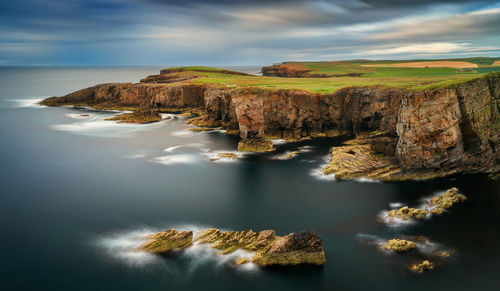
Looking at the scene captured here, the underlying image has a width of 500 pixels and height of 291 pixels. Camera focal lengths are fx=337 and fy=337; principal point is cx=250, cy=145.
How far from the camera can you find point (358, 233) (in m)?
31.9

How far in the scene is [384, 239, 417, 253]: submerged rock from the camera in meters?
28.6

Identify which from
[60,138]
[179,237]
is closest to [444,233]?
[179,237]

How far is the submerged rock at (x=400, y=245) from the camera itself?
28625mm

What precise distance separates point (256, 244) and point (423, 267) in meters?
13.2

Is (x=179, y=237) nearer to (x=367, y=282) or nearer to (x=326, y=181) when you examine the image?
(x=367, y=282)

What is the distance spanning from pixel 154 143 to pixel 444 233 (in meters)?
54.5

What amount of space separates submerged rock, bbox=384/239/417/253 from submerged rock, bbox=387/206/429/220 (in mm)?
5473

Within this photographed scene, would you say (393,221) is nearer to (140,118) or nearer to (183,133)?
(183,133)

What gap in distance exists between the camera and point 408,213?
34.7 metres

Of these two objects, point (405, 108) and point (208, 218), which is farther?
point (405, 108)

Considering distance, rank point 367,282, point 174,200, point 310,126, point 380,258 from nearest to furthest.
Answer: point 367,282 < point 380,258 < point 174,200 < point 310,126

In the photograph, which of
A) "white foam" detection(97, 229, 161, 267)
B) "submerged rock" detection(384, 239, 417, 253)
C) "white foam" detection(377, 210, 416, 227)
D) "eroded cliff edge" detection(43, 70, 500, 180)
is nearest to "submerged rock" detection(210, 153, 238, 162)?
"eroded cliff edge" detection(43, 70, 500, 180)

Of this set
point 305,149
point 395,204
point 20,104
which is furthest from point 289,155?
point 20,104

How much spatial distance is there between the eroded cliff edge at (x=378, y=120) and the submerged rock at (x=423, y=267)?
1929 centimetres
